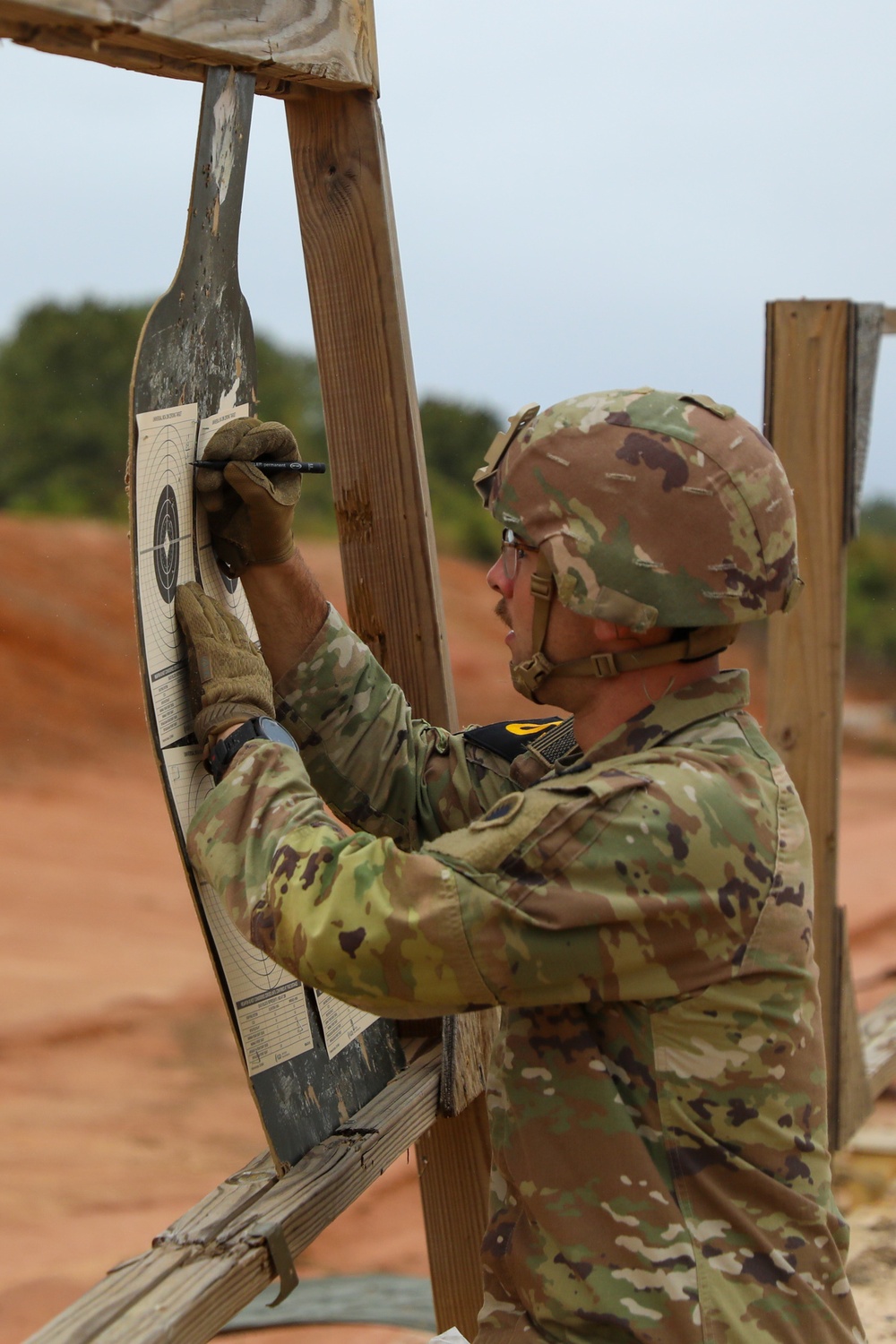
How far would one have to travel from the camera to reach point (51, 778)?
1456cm

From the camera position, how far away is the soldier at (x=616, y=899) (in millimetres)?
1646

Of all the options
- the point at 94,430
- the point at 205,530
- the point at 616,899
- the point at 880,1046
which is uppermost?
the point at 205,530

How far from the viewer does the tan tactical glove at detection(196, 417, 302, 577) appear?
1.96 meters

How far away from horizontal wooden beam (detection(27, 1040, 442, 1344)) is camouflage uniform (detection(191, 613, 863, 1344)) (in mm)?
252

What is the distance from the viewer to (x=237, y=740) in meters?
1.85

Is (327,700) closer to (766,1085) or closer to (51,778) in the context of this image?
(766,1085)

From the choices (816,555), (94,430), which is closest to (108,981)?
(816,555)

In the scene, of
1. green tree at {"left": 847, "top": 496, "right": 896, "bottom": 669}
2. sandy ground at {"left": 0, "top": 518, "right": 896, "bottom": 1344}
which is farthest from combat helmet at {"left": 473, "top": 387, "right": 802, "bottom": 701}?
green tree at {"left": 847, "top": 496, "right": 896, "bottom": 669}

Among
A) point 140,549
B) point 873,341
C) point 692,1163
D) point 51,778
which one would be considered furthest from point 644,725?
point 51,778

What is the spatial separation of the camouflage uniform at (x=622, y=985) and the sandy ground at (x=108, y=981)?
2.42 metres

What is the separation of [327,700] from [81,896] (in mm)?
9159

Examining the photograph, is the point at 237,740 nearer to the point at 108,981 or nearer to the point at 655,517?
the point at 655,517

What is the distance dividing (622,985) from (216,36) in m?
1.33

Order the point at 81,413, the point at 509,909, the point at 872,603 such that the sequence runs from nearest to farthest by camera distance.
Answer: the point at 509,909, the point at 81,413, the point at 872,603
